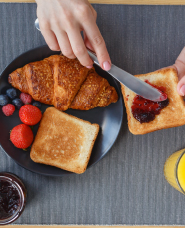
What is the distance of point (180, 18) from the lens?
5.30ft

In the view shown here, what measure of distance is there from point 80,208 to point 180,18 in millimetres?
1551

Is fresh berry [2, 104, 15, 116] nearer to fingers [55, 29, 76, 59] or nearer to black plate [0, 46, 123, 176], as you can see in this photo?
black plate [0, 46, 123, 176]

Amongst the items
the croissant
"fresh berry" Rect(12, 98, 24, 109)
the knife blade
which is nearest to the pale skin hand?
the knife blade

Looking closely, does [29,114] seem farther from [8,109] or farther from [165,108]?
[165,108]

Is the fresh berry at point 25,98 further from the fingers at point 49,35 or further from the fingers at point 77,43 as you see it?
the fingers at point 77,43

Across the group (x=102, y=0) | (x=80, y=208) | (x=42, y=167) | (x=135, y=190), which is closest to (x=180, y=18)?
(x=102, y=0)

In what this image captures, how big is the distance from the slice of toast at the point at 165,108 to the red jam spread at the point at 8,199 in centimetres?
88

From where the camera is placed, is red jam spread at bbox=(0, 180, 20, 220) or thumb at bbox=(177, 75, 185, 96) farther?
red jam spread at bbox=(0, 180, 20, 220)

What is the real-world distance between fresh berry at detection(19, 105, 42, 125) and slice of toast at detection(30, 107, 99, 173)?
0.07 meters

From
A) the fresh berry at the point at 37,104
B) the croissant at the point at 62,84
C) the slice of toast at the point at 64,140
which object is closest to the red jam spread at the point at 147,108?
the croissant at the point at 62,84

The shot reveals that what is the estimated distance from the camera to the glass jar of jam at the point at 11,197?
1.46 metres

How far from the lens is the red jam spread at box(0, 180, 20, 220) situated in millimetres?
1467

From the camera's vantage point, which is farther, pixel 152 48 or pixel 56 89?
pixel 152 48

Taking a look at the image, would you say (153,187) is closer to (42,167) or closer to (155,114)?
(155,114)
